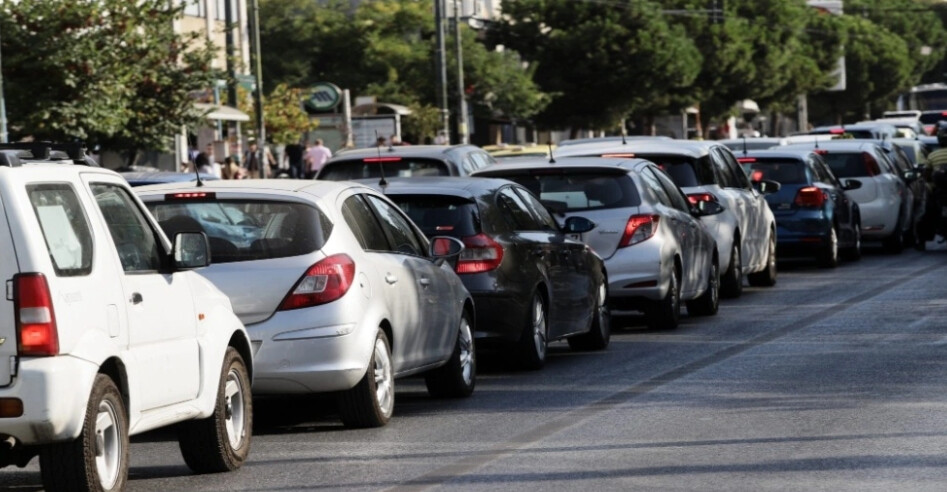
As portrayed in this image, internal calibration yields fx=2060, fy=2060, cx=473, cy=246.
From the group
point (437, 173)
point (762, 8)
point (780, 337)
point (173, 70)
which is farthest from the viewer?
point (762, 8)

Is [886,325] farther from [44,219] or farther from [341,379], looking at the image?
[44,219]

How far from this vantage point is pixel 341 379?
34.8 feet

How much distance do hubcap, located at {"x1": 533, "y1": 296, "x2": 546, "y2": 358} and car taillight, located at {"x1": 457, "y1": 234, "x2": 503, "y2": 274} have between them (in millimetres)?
595

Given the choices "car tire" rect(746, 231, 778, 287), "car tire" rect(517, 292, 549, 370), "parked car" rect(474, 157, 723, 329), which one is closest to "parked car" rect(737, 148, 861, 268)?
"car tire" rect(746, 231, 778, 287)

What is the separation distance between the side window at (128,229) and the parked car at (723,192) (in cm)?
1037

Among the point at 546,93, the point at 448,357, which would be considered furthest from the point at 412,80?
the point at 448,357

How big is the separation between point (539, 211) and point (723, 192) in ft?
20.1

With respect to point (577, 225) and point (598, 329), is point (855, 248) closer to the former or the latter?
point (598, 329)

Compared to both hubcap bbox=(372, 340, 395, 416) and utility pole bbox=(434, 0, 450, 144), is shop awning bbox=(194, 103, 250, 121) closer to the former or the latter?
utility pole bbox=(434, 0, 450, 144)

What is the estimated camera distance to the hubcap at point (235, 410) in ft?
31.6

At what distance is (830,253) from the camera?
25.5m

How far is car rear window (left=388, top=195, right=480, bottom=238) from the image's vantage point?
1354 centimetres

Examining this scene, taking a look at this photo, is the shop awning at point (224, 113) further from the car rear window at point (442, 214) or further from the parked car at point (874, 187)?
the car rear window at point (442, 214)

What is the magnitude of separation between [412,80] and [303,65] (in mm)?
8808
